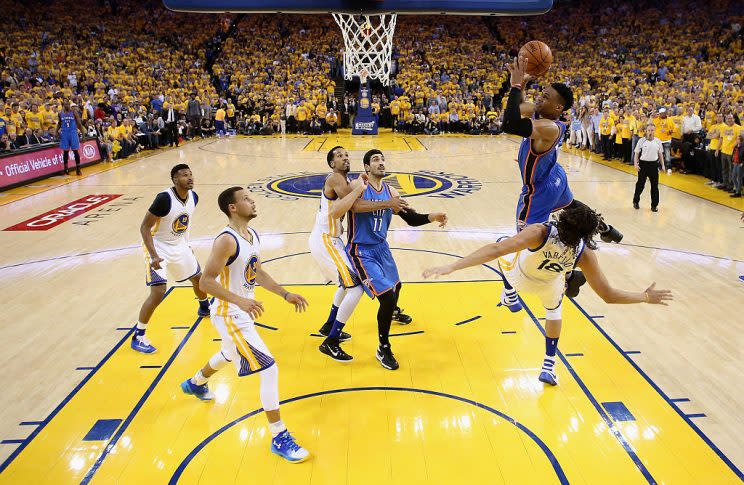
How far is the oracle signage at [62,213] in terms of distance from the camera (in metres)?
9.34

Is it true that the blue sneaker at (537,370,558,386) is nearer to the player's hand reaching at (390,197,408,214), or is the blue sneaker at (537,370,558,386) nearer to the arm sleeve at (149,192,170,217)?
the player's hand reaching at (390,197,408,214)

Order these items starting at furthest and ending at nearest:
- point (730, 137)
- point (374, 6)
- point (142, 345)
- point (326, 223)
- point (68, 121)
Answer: point (374, 6) → point (68, 121) → point (730, 137) → point (326, 223) → point (142, 345)

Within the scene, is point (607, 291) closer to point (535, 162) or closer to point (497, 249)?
point (497, 249)

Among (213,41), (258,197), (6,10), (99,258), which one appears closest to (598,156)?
(258,197)

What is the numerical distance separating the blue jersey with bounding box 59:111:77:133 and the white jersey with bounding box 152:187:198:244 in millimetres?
9707

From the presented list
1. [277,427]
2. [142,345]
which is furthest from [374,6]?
[277,427]

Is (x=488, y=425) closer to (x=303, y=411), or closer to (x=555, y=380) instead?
(x=555, y=380)

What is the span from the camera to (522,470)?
11.4 feet

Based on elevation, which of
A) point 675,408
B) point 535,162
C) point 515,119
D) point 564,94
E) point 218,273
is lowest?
point 675,408

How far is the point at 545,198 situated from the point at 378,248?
4.87 feet

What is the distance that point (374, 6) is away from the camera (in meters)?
15.6

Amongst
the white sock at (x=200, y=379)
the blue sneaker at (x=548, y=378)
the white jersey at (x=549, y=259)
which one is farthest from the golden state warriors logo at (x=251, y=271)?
the blue sneaker at (x=548, y=378)

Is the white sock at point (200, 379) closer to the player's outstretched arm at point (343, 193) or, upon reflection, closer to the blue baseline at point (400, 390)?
the blue baseline at point (400, 390)

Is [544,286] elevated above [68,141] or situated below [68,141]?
above
